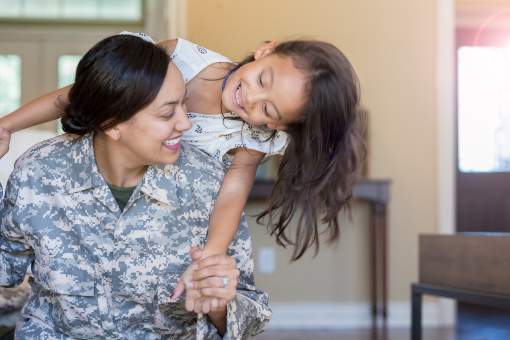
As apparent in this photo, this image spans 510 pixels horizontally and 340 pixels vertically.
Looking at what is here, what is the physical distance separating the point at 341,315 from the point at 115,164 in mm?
3130

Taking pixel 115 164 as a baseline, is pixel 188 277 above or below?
below

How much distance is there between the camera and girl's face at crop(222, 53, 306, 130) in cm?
170

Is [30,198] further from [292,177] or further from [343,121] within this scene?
[343,121]

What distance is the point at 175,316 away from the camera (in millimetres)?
1540

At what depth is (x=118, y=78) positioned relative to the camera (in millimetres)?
1375

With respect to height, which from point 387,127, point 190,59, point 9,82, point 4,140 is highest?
point 9,82

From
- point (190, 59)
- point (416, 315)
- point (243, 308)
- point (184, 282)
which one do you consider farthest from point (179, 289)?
point (416, 315)

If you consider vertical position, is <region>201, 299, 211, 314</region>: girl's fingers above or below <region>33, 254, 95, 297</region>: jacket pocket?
below

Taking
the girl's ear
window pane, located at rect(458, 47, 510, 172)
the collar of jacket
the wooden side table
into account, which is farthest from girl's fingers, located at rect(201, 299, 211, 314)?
window pane, located at rect(458, 47, 510, 172)

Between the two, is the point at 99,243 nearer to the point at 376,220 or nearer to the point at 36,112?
the point at 36,112

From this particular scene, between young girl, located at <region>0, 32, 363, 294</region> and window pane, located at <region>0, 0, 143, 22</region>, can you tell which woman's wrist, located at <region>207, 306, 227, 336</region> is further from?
window pane, located at <region>0, 0, 143, 22</region>

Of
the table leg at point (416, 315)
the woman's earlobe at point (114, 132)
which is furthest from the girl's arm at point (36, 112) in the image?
the table leg at point (416, 315)

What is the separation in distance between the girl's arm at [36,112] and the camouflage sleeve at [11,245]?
15 centimetres

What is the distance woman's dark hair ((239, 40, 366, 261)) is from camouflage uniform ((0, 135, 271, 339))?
8.3 inches
